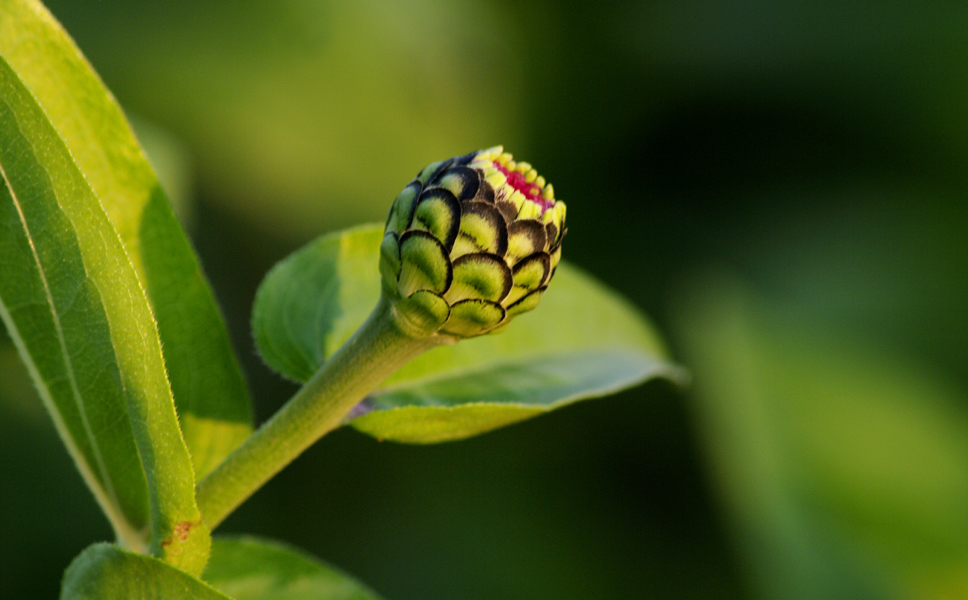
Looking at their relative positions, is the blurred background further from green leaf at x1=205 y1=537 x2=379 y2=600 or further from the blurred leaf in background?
green leaf at x1=205 y1=537 x2=379 y2=600

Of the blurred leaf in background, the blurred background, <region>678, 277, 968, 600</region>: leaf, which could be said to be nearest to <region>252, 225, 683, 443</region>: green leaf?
the blurred background

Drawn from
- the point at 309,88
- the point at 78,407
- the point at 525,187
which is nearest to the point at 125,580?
the point at 78,407

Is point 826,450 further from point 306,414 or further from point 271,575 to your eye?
point 306,414

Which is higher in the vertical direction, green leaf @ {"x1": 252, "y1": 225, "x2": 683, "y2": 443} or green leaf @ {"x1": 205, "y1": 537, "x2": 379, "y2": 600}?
green leaf @ {"x1": 252, "y1": 225, "x2": 683, "y2": 443}

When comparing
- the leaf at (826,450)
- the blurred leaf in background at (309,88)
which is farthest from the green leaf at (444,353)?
the blurred leaf in background at (309,88)

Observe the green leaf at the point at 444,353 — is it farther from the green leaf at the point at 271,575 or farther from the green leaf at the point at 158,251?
the green leaf at the point at 271,575
